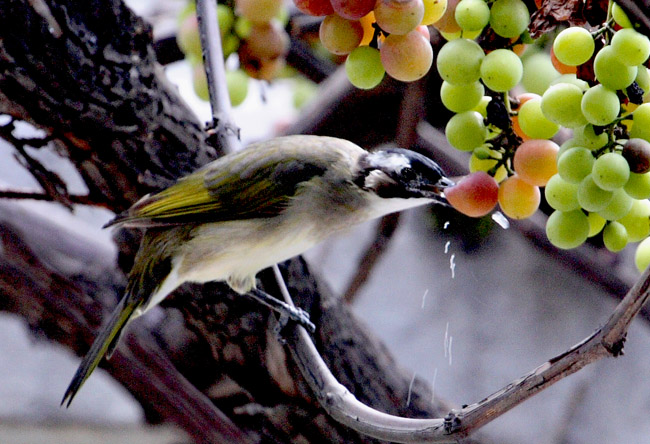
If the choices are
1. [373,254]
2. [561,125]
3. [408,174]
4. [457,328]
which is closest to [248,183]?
[408,174]

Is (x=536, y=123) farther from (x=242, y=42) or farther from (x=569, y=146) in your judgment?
(x=242, y=42)

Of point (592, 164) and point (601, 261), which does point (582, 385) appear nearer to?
point (601, 261)

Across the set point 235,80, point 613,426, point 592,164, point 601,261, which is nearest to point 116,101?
point 235,80

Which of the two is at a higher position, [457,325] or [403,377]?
[403,377]

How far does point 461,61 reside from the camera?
70 cm

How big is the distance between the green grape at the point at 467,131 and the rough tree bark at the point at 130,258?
55 cm

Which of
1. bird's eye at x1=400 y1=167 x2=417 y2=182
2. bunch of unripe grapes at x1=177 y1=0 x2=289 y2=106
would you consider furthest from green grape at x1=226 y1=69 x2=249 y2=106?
bird's eye at x1=400 y1=167 x2=417 y2=182

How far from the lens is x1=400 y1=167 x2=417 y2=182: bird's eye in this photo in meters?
0.96

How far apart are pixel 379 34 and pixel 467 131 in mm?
140

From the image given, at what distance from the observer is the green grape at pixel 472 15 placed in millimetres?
678

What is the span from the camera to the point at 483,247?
2.49 meters

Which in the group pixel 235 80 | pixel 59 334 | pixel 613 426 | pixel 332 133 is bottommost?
→ pixel 613 426

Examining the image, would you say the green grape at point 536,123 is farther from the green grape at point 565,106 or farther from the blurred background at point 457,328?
the blurred background at point 457,328

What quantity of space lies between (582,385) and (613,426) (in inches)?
7.0
